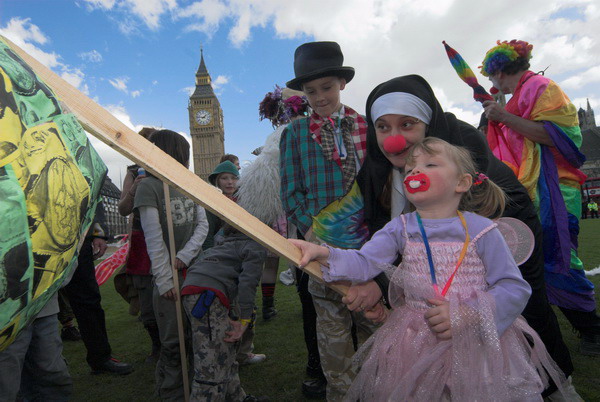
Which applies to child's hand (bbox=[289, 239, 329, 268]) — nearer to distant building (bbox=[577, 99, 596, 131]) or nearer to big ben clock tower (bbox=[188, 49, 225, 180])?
big ben clock tower (bbox=[188, 49, 225, 180])

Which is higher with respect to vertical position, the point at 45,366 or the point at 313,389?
the point at 45,366

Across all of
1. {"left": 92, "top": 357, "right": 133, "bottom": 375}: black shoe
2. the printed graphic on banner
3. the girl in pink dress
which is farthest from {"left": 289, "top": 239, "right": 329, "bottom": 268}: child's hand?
{"left": 92, "top": 357, "right": 133, "bottom": 375}: black shoe

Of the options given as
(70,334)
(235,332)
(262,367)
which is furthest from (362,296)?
(70,334)

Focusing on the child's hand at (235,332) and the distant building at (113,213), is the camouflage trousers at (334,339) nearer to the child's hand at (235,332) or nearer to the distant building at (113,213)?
the child's hand at (235,332)

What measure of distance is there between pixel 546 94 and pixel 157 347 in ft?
12.6

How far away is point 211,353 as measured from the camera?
2338mm

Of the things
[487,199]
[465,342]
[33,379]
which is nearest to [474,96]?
[487,199]

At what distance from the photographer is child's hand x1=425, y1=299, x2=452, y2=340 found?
49.9 inches

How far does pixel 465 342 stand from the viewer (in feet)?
4.19

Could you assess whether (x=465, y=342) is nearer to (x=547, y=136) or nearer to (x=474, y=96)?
(x=474, y=96)

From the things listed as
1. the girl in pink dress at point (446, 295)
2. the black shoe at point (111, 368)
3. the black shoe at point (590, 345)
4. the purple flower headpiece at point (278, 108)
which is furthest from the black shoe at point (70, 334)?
the black shoe at point (590, 345)

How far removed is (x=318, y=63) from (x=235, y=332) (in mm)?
1676

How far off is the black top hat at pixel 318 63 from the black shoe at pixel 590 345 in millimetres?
2636

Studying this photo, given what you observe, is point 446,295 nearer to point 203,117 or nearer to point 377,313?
point 377,313
